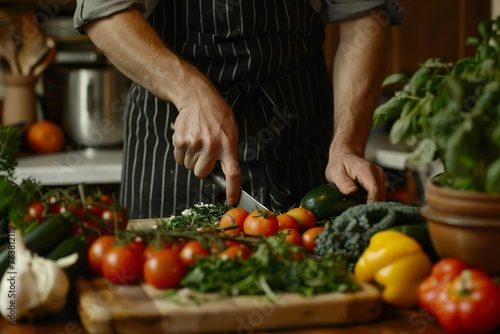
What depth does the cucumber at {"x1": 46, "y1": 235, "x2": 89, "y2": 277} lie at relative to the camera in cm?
108

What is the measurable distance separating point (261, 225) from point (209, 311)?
0.34 m

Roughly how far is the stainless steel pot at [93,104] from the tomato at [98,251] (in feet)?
6.40

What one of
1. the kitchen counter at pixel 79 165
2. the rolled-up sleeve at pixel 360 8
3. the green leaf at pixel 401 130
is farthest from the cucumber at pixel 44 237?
the kitchen counter at pixel 79 165

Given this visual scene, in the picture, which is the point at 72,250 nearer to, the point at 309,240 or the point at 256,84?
the point at 309,240

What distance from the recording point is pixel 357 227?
3.94 feet

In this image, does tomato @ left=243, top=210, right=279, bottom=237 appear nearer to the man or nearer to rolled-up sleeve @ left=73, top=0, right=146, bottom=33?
the man

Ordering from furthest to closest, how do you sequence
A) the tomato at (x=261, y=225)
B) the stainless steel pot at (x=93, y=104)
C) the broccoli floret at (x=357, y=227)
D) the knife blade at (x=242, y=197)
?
the stainless steel pot at (x=93, y=104), the knife blade at (x=242, y=197), the tomato at (x=261, y=225), the broccoli floret at (x=357, y=227)

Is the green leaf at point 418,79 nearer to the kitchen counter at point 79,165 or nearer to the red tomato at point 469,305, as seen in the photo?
the red tomato at point 469,305

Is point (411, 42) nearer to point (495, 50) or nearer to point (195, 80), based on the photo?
point (195, 80)

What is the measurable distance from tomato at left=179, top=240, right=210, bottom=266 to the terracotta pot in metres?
0.34

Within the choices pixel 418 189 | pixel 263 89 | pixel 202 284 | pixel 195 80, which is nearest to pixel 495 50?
pixel 202 284

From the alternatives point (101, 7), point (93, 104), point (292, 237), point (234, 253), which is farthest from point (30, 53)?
point (234, 253)

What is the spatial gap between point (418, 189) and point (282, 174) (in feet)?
4.90

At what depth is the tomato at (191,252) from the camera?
42.8 inches
